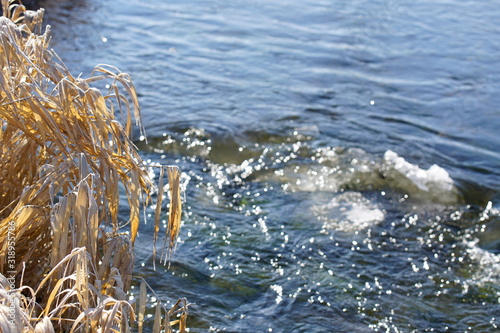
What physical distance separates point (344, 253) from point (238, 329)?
1.31 metres

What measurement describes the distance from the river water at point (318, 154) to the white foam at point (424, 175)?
0.02m

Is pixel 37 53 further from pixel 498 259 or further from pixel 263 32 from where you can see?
pixel 263 32

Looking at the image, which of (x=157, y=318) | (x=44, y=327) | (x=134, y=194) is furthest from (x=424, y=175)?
(x=44, y=327)

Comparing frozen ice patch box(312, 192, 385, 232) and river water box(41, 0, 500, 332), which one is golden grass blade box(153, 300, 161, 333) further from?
frozen ice patch box(312, 192, 385, 232)

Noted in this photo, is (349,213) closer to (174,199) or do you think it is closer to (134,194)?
(174,199)

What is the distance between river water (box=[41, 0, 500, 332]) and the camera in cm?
444

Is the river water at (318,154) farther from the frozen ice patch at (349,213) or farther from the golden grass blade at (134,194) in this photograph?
the golden grass blade at (134,194)

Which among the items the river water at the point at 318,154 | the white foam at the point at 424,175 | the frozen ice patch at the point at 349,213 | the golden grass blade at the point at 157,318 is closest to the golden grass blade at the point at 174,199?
the golden grass blade at the point at 157,318

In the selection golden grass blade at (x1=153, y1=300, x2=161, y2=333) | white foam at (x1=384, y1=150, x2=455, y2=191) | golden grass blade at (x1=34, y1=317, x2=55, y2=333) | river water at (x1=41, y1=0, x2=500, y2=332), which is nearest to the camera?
golden grass blade at (x1=34, y1=317, x2=55, y2=333)

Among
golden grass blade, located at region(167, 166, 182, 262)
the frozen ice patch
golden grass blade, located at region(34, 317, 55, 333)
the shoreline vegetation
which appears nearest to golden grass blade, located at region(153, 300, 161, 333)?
the shoreline vegetation

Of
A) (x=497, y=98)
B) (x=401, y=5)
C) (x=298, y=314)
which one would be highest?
(x=401, y=5)

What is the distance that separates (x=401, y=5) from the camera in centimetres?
1272

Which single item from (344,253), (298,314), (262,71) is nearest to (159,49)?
(262,71)

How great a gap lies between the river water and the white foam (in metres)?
0.02
